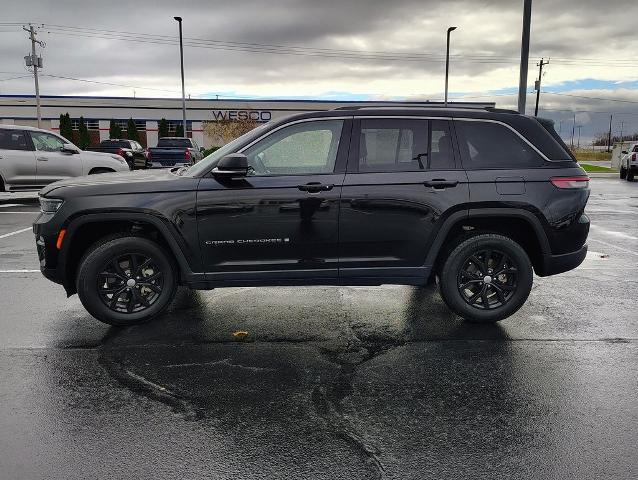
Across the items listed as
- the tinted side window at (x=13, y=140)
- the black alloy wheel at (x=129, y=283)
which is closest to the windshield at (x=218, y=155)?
the black alloy wheel at (x=129, y=283)

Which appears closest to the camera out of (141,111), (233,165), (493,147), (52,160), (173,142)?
(233,165)

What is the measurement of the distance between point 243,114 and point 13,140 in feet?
173

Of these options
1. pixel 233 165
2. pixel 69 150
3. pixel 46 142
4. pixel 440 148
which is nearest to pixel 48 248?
pixel 233 165

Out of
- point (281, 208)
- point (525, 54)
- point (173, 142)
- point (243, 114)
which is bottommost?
point (281, 208)

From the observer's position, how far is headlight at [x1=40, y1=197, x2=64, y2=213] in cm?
492

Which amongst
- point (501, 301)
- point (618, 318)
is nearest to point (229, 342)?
point (501, 301)

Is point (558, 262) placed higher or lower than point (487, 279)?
higher

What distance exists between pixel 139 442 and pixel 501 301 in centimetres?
351

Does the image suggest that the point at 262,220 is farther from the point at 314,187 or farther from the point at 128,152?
the point at 128,152

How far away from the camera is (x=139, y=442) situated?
312cm

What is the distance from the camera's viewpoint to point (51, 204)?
4.96m

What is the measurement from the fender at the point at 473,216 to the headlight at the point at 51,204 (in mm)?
3399

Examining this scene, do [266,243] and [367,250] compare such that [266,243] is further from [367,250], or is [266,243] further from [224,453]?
[224,453]

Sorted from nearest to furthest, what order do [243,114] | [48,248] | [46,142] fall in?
[48,248]
[46,142]
[243,114]
